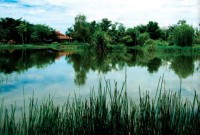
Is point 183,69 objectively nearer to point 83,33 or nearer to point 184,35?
point 184,35

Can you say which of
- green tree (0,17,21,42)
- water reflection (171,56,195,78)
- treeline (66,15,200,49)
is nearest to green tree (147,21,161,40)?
treeline (66,15,200,49)

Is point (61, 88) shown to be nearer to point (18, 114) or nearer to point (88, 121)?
point (18, 114)

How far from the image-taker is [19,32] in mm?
48781

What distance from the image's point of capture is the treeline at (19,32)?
4894 cm

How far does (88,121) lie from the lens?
324cm

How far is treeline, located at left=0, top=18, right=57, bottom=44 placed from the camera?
161 ft

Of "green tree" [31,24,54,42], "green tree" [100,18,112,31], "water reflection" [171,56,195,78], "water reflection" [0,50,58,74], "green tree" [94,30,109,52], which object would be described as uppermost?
"green tree" [100,18,112,31]

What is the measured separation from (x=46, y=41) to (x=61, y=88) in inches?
2003

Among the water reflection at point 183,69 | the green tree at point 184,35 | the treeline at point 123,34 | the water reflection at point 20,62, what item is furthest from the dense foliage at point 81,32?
the water reflection at point 183,69

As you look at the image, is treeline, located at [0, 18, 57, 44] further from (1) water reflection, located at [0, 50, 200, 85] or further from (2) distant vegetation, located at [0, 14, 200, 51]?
(1) water reflection, located at [0, 50, 200, 85]

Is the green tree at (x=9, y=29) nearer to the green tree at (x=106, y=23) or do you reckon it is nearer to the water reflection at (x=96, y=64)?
the green tree at (x=106, y=23)

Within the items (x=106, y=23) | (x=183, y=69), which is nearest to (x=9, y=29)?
(x=106, y=23)

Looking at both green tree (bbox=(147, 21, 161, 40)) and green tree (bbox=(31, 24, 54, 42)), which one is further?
green tree (bbox=(147, 21, 161, 40))

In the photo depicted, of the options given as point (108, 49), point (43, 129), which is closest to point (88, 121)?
point (43, 129)
